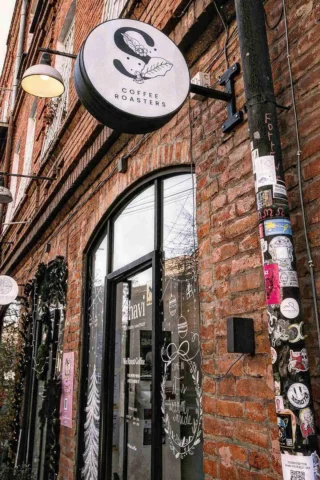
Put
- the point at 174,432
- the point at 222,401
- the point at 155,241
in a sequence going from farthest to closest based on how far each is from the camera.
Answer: the point at 155,241 < the point at 174,432 < the point at 222,401

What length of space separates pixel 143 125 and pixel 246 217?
2.41ft

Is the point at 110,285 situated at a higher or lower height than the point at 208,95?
lower

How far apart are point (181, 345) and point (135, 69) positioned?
174cm

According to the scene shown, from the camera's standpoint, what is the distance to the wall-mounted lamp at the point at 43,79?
4723 mm

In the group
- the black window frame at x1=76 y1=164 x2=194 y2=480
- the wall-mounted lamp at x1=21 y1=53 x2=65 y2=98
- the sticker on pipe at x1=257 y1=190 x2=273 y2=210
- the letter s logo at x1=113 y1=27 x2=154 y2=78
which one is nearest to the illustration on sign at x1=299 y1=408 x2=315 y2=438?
the sticker on pipe at x1=257 y1=190 x2=273 y2=210

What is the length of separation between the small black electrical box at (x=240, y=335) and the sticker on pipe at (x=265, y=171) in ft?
2.19

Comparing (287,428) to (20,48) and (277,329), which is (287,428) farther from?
(20,48)

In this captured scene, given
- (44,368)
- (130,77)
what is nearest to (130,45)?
(130,77)

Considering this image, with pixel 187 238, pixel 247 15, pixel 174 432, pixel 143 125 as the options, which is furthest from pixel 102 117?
pixel 174 432

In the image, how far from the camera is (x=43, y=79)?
497cm

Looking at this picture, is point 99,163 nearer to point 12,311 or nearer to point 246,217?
point 246,217

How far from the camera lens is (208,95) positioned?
246cm

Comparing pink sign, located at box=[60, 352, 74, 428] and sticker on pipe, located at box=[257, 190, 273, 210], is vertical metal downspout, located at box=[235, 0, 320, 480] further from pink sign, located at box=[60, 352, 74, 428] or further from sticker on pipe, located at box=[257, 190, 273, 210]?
pink sign, located at box=[60, 352, 74, 428]

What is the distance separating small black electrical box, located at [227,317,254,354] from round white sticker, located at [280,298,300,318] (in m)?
0.49
